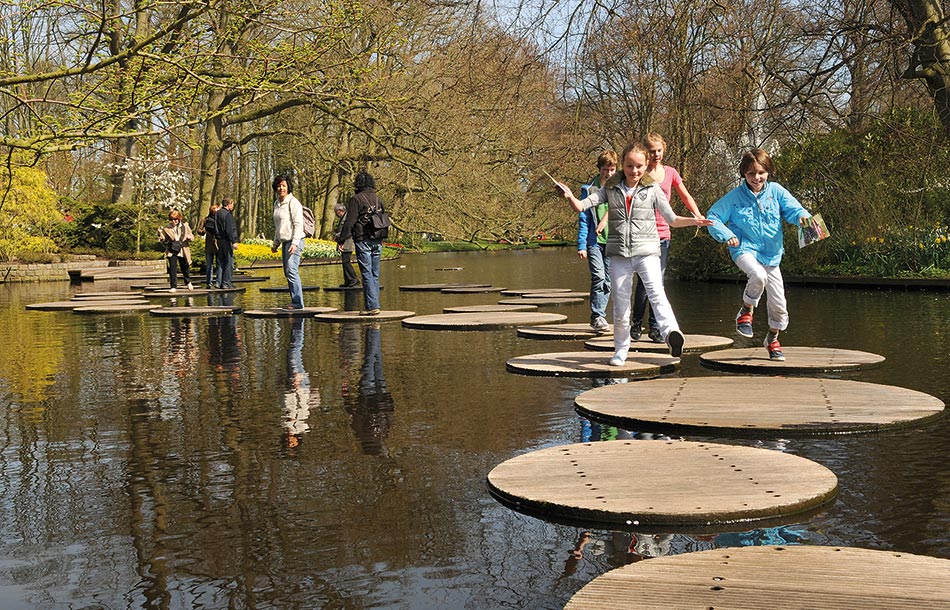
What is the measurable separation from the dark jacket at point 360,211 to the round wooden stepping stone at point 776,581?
12.2m

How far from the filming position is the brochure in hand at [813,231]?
9180 mm

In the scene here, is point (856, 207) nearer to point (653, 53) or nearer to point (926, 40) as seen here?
point (926, 40)

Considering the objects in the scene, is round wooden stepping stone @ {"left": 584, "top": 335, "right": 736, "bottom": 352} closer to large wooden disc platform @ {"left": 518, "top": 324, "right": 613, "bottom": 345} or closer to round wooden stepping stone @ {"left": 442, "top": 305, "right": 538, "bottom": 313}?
large wooden disc platform @ {"left": 518, "top": 324, "right": 613, "bottom": 345}

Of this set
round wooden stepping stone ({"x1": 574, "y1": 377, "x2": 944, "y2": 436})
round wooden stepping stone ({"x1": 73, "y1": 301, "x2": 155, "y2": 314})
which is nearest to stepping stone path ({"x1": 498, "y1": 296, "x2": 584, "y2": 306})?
round wooden stepping stone ({"x1": 73, "y1": 301, "x2": 155, "y2": 314})

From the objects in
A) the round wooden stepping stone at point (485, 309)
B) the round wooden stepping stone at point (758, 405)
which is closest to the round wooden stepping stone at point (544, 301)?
the round wooden stepping stone at point (485, 309)

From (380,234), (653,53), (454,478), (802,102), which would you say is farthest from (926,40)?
(454,478)

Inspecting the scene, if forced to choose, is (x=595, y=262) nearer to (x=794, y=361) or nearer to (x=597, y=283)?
(x=597, y=283)

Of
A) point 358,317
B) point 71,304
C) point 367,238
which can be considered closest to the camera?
point 358,317

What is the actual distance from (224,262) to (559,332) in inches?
562

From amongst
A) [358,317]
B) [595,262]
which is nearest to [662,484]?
[595,262]

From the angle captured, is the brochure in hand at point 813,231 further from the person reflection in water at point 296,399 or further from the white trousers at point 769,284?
the person reflection in water at point 296,399

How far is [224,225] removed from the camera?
24.3m

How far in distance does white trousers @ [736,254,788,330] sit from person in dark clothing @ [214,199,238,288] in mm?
15775

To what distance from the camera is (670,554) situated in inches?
165
